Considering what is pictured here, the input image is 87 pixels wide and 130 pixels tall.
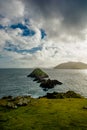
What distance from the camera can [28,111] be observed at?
26.8 m

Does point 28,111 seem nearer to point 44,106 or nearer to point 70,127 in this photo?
point 44,106

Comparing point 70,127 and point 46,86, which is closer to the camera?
point 70,127

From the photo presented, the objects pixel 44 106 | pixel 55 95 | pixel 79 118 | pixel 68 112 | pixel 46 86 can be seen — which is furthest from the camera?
pixel 46 86

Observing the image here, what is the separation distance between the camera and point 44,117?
23875 mm

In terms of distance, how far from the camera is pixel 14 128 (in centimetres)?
2047

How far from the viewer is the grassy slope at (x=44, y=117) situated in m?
20.8

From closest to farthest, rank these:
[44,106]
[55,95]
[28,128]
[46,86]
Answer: [28,128], [44,106], [55,95], [46,86]

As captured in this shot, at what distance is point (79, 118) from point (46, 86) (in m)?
85.4

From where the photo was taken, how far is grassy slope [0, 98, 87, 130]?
20.8m

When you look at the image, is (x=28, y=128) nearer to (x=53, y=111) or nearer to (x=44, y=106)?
(x=53, y=111)

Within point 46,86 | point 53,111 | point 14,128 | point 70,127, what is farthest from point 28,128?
point 46,86

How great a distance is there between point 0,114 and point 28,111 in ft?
13.9

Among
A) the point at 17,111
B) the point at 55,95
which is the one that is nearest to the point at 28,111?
the point at 17,111

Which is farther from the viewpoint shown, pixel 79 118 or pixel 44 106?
pixel 44 106
